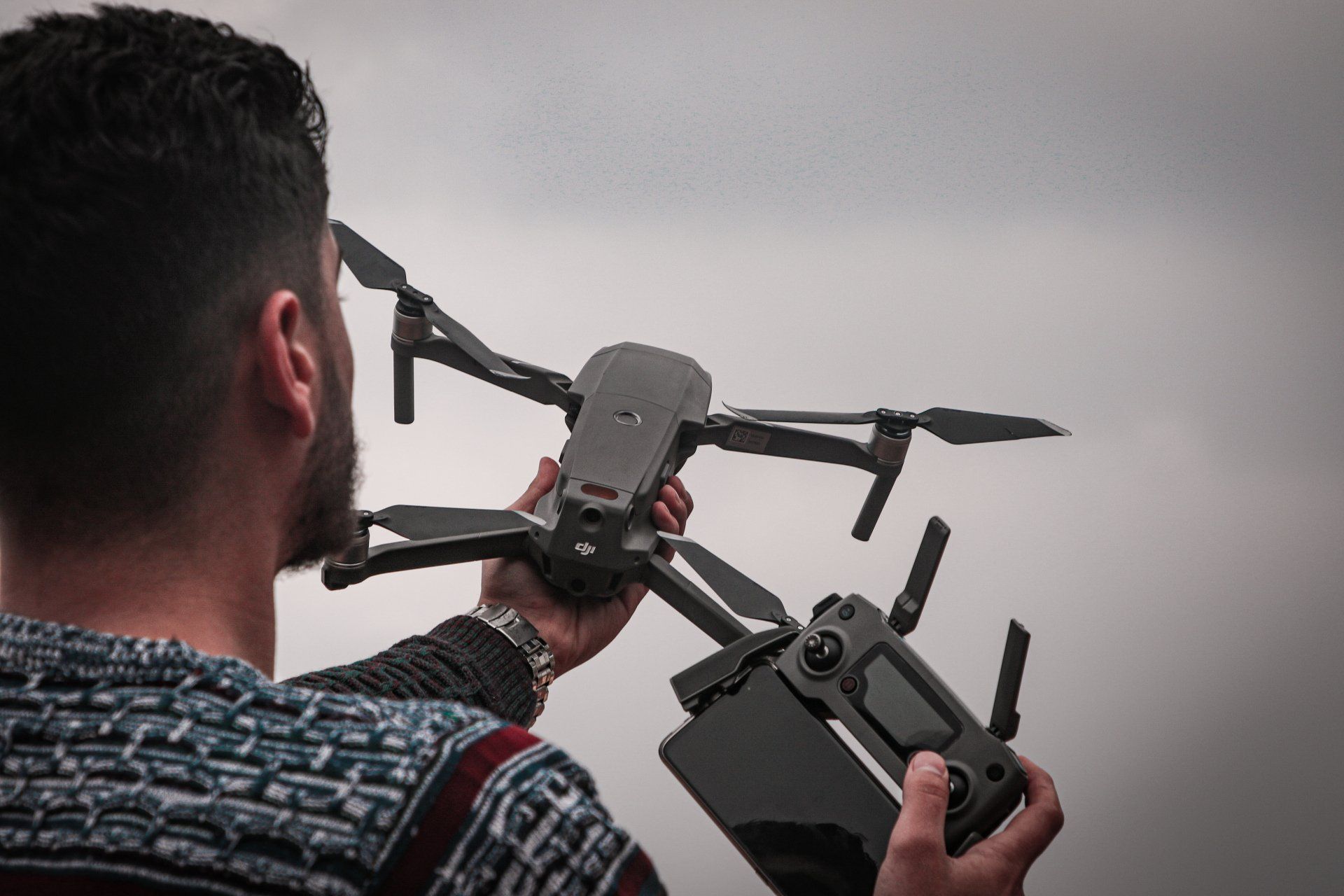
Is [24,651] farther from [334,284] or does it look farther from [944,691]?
[944,691]

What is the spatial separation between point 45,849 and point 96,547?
173 mm

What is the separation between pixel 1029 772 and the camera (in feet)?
2.78

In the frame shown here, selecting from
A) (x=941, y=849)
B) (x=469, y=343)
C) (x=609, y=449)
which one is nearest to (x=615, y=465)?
(x=609, y=449)

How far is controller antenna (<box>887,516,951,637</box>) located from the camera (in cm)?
90

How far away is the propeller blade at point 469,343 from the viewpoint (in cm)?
121

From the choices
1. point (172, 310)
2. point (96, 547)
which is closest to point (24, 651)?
point (96, 547)

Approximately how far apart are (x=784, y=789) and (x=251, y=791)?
0.42 m

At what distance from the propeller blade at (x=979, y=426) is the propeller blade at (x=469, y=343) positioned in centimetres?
46

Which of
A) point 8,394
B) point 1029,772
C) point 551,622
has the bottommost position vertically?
point 1029,772

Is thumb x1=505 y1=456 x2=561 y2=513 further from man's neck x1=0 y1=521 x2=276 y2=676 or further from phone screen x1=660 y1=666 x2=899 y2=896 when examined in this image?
man's neck x1=0 y1=521 x2=276 y2=676

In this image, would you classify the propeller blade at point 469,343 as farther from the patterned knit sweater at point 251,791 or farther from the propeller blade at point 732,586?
the patterned knit sweater at point 251,791

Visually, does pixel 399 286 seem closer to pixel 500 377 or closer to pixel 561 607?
pixel 500 377

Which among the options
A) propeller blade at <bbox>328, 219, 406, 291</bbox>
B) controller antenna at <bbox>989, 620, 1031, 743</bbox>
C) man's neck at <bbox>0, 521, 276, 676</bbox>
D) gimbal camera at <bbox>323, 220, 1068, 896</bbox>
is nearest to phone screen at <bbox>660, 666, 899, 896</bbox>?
gimbal camera at <bbox>323, 220, 1068, 896</bbox>

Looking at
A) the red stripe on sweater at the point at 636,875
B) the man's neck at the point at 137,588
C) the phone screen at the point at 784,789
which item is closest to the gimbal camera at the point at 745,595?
the phone screen at the point at 784,789
